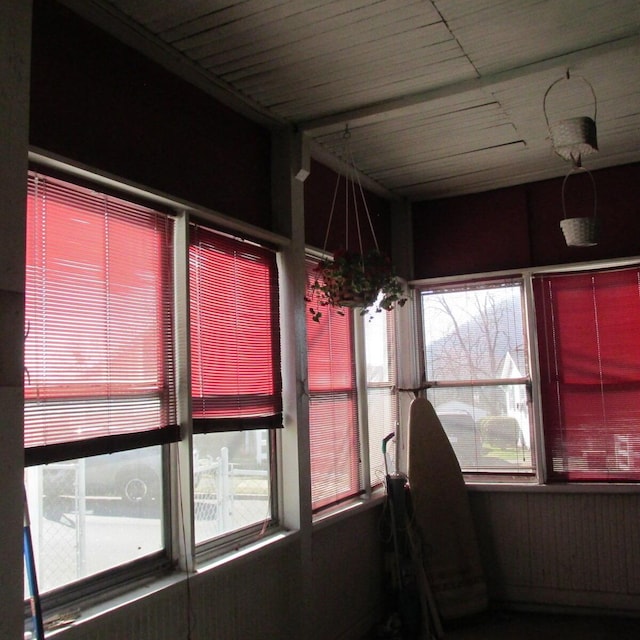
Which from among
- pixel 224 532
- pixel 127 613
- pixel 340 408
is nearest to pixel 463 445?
pixel 340 408

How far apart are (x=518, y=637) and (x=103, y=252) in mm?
3535

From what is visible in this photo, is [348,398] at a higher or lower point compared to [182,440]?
higher

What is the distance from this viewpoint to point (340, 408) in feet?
14.2

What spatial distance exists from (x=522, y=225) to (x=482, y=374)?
1.20 m

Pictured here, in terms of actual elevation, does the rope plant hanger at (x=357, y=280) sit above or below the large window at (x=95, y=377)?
above

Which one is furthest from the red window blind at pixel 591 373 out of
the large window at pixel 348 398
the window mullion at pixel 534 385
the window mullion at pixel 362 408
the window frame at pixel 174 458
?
the window frame at pixel 174 458

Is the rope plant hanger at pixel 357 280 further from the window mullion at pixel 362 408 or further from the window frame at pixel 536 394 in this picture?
the window frame at pixel 536 394

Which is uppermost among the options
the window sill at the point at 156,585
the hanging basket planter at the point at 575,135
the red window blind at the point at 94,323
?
the hanging basket planter at the point at 575,135

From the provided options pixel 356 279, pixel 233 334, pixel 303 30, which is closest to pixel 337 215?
pixel 356 279

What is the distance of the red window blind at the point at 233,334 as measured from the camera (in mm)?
3037

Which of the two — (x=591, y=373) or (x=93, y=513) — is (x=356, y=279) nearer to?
(x=93, y=513)

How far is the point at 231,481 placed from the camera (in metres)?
3.27

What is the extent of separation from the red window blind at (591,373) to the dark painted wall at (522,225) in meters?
0.24

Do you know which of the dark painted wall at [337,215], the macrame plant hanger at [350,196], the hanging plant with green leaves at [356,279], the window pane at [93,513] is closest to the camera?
the window pane at [93,513]
